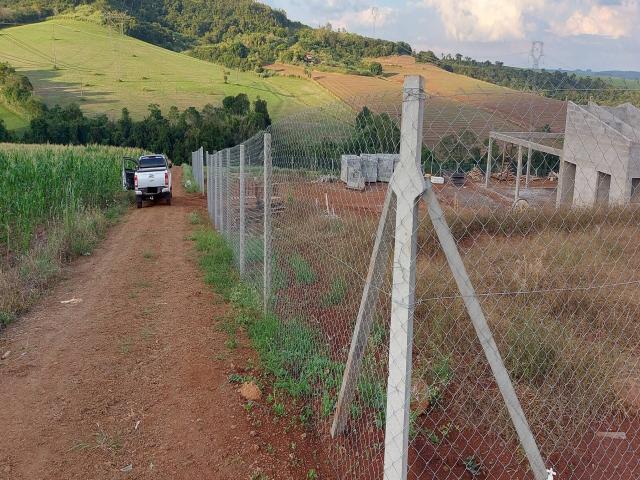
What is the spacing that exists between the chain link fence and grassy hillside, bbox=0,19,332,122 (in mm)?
42900

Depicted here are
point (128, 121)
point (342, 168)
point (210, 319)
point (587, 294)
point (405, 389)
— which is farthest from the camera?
point (128, 121)

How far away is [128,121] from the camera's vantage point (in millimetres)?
52062

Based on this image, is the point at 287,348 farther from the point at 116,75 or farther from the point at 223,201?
the point at 116,75

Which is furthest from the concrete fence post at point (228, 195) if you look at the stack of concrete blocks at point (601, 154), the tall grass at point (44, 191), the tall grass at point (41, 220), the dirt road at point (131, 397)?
the stack of concrete blocks at point (601, 154)

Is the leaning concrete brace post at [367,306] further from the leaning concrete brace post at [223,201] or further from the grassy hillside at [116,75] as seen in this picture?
the grassy hillside at [116,75]

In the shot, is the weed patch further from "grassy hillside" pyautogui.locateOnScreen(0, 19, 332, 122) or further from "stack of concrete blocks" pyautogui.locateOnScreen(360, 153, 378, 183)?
"grassy hillside" pyautogui.locateOnScreen(0, 19, 332, 122)

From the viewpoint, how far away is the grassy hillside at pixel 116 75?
209 feet

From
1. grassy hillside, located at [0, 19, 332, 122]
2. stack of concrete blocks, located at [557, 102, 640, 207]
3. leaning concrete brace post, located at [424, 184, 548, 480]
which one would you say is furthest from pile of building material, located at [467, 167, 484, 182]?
Answer: grassy hillside, located at [0, 19, 332, 122]

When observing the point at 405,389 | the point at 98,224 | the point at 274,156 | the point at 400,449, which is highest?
the point at 274,156

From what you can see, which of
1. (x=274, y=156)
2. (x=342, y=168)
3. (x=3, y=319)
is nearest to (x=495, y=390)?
(x=342, y=168)

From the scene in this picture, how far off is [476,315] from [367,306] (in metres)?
0.83

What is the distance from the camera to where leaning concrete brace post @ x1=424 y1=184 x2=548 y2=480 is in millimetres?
2670

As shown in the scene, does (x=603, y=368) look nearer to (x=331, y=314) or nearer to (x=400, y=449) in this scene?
(x=331, y=314)

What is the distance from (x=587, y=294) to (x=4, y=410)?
20.2 ft
